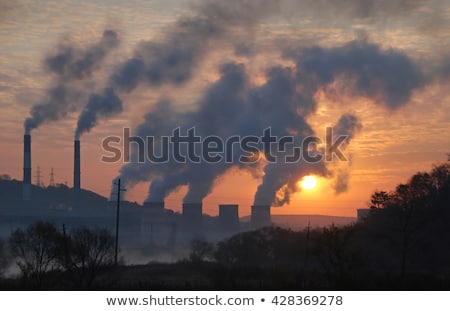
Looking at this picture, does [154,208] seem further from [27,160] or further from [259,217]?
[27,160]

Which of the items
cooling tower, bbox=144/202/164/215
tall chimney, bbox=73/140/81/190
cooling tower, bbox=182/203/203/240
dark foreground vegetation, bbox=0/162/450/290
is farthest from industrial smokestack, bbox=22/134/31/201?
dark foreground vegetation, bbox=0/162/450/290

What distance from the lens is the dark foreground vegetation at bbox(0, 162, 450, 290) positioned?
2261cm

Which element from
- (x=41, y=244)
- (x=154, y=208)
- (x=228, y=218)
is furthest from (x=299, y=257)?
(x=228, y=218)

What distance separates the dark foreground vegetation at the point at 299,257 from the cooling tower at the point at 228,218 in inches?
2117

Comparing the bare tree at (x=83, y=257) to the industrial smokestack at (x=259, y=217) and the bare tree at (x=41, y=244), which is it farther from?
the industrial smokestack at (x=259, y=217)

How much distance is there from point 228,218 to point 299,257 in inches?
2486

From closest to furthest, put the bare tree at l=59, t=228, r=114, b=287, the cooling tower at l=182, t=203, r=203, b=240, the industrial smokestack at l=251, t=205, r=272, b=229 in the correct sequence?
the bare tree at l=59, t=228, r=114, b=287 → the industrial smokestack at l=251, t=205, r=272, b=229 → the cooling tower at l=182, t=203, r=203, b=240

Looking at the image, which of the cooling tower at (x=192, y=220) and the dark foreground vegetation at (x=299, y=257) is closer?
the dark foreground vegetation at (x=299, y=257)

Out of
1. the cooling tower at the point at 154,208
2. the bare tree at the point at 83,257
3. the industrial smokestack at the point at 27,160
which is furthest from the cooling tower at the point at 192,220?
the bare tree at the point at 83,257

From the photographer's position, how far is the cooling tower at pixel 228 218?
105713 mm

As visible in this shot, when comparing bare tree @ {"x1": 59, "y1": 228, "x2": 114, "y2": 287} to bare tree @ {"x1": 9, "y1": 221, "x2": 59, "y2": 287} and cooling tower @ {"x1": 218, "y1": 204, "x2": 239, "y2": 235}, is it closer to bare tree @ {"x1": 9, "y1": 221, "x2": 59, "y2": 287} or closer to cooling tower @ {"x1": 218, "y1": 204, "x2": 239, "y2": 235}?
bare tree @ {"x1": 9, "y1": 221, "x2": 59, "y2": 287}

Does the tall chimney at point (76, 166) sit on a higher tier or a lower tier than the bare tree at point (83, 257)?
higher

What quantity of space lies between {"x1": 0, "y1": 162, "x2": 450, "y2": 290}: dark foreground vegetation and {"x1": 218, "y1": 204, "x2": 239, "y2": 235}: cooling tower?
53782 millimetres
